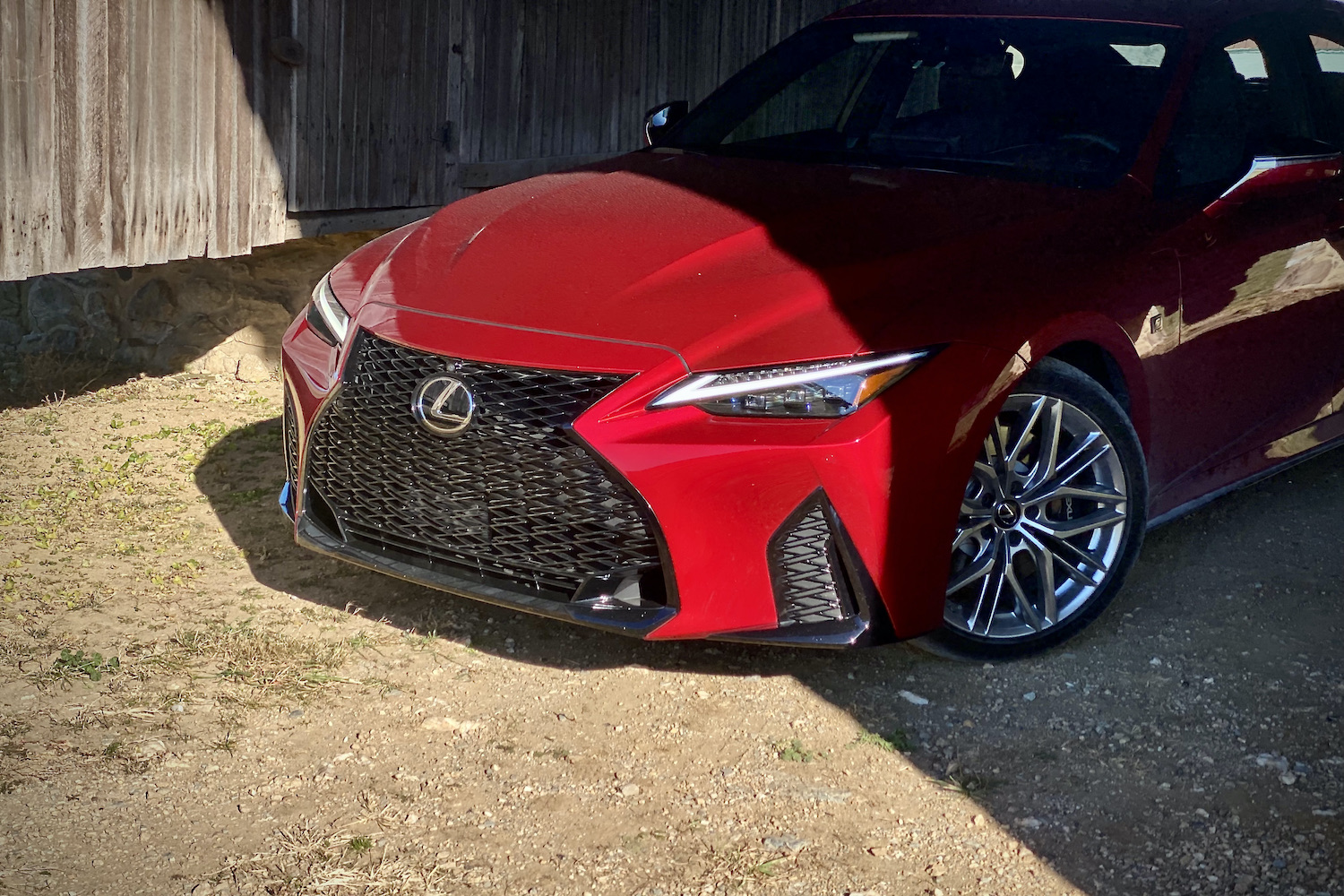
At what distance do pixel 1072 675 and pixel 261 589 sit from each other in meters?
2.42

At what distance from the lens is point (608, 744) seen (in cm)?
325

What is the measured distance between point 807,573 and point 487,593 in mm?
807

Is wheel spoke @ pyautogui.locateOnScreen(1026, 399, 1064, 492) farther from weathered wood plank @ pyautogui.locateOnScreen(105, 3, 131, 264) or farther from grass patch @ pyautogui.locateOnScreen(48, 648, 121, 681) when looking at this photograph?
weathered wood plank @ pyautogui.locateOnScreen(105, 3, 131, 264)

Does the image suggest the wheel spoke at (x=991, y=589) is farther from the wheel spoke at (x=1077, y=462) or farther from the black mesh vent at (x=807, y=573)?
the black mesh vent at (x=807, y=573)

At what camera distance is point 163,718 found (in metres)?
3.27

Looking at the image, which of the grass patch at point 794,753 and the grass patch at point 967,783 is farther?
the grass patch at point 794,753

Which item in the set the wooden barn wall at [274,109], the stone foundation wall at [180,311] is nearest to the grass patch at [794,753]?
the wooden barn wall at [274,109]

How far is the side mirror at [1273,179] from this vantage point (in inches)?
154

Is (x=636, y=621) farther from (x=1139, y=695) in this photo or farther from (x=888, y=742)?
(x=1139, y=695)

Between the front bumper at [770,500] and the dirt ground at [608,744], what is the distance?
0.33m

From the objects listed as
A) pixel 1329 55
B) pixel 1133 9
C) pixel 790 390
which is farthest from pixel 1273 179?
pixel 790 390

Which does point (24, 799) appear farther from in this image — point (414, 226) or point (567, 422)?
point (414, 226)

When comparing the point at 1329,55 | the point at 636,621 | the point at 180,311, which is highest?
the point at 1329,55

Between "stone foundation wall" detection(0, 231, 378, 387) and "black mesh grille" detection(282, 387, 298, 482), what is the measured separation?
115 inches
